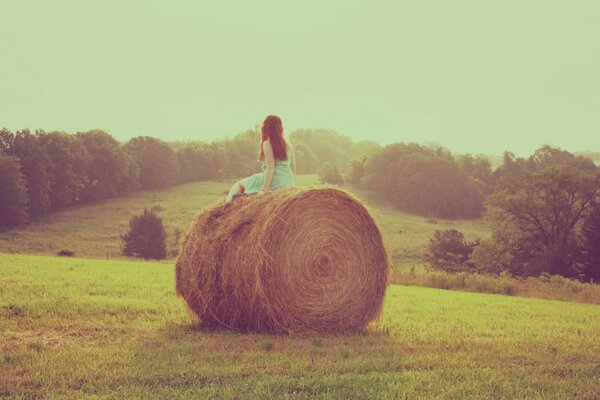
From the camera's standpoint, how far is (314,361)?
625cm

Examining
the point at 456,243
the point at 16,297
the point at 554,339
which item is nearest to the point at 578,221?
the point at 456,243

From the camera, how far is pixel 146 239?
46.7 meters

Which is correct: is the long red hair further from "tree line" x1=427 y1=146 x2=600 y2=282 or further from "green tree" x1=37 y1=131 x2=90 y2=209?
"green tree" x1=37 y1=131 x2=90 y2=209

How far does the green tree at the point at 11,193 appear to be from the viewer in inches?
2039

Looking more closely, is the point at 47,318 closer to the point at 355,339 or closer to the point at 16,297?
the point at 16,297

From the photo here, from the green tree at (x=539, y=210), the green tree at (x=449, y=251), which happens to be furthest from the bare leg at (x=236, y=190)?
the green tree at (x=539, y=210)

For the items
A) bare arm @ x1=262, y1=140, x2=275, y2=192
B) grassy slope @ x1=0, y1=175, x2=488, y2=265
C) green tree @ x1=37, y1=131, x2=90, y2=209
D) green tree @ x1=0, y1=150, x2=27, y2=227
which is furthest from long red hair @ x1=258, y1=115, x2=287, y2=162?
green tree @ x1=37, y1=131, x2=90, y2=209

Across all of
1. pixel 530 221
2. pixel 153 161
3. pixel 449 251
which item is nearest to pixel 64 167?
pixel 153 161

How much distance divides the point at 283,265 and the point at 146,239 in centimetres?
4030

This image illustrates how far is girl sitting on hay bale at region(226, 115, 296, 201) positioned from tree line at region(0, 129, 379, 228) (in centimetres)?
4544

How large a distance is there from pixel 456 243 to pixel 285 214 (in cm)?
4313

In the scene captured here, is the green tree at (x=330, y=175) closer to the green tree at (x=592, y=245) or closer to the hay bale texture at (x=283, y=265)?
the green tree at (x=592, y=245)

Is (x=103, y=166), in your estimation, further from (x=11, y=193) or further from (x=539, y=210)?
(x=539, y=210)

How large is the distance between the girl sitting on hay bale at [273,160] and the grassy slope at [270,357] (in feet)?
7.47
